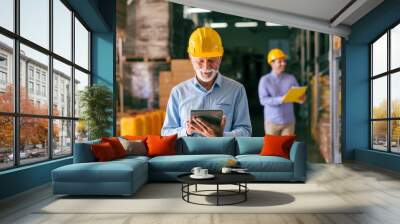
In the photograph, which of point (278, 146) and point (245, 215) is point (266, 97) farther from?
point (245, 215)

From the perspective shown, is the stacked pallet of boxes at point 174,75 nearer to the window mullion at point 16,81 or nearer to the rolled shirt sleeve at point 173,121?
the rolled shirt sleeve at point 173,121

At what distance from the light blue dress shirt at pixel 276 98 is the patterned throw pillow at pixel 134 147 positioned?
11.0ft

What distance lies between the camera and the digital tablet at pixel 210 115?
651cm

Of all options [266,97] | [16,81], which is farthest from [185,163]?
[266,97]

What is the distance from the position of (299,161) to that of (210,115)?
1609mm

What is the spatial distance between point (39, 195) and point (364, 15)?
6311mm

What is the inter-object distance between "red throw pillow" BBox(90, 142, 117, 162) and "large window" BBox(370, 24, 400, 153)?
479cm

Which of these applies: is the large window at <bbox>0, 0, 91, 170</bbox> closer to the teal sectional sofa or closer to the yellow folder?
the teal sectional sofa

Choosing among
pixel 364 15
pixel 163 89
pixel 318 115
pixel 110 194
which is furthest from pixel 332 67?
pixel 110 194

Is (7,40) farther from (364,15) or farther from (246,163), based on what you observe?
(364,15)

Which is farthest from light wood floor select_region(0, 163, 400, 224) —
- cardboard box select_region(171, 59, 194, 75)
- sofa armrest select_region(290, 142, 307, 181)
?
cardboard box select_region(171, 59, 194, 75)

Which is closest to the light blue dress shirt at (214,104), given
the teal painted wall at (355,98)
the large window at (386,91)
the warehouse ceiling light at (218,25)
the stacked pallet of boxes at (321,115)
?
the large window at (386,91)

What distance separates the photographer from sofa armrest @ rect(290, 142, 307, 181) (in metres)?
5.46

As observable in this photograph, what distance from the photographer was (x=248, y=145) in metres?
6.12
